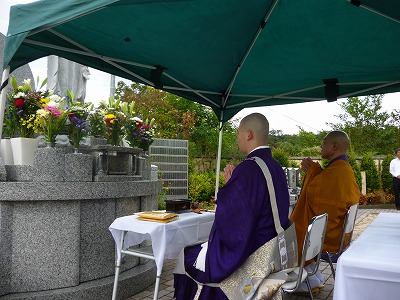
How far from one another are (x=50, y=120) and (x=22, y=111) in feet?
1.09

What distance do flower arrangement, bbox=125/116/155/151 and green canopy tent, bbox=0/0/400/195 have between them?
0.55 metres

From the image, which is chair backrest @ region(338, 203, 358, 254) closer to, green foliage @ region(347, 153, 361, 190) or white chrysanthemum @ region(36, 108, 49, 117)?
white chrysanthemum @ region(36, 108, 49, 117)

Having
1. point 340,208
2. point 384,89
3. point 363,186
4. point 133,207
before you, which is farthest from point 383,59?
point 363,186

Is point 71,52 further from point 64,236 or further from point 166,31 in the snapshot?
point 64,236

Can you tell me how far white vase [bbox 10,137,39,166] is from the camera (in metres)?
3.50

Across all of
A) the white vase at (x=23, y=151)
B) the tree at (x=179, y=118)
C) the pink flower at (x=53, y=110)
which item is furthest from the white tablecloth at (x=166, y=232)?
the tree at (x=179, y=118)

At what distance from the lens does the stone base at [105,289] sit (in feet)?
10.7

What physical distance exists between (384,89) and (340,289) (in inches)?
156

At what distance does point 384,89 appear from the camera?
4.90 metres

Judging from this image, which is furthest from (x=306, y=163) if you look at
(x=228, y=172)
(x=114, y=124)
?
(x=114, y=124)

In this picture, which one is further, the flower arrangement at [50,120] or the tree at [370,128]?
the tree at [370,128]

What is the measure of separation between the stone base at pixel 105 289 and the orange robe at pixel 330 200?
1.69m

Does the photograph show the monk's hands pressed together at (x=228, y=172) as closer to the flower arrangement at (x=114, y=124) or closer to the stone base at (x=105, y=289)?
the stone base at (x=105, y=289)

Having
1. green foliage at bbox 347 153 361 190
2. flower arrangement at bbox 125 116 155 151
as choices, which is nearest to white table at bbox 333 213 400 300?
flower arrangement at bbox 125 116 155 151
